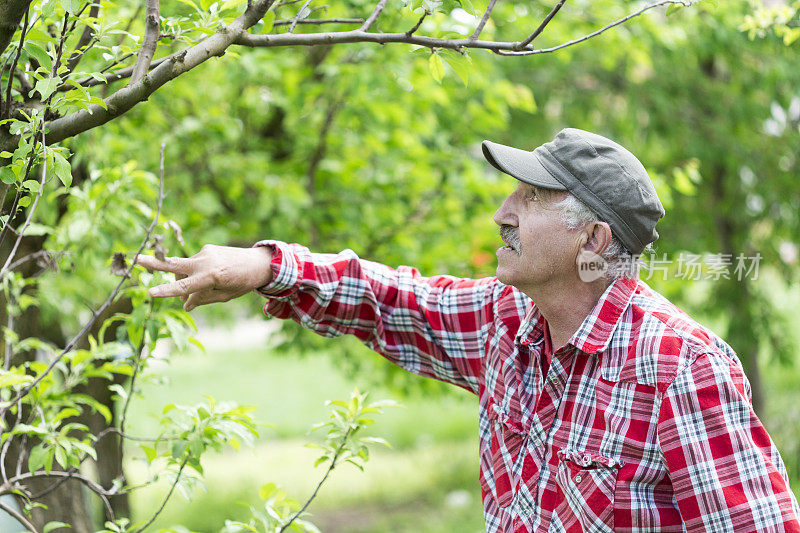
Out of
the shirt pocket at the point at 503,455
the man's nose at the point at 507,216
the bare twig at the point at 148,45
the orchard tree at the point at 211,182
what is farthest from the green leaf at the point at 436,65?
the shirt pocket at the point at 503,455

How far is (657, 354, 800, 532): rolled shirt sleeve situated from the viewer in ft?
5.03

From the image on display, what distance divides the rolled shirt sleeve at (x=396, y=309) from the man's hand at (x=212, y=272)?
0.30ft

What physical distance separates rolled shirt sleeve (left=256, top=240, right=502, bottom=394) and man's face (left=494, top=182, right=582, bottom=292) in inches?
11.4

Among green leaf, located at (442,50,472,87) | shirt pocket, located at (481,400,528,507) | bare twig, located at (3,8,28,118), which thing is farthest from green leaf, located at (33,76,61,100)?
shirt pocket, located at (481,400,528,507)

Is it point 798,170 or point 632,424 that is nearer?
point 632,424

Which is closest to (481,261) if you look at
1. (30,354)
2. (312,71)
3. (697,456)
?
(312,71)

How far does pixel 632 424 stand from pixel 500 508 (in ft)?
1.37

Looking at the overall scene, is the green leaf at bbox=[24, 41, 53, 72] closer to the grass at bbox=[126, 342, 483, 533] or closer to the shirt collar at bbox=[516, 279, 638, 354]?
the shirt collar at bbox=[516, 279, 638, 354]

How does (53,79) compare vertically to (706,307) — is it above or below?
above

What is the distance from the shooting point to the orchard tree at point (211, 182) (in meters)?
1.98

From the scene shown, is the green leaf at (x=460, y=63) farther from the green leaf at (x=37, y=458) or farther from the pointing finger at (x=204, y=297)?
the green leaf at (x=37, y=458)

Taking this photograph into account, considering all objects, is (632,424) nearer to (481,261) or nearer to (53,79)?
(53,79)

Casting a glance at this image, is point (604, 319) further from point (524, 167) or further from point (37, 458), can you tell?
point (37, 458)

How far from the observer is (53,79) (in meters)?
1.37
